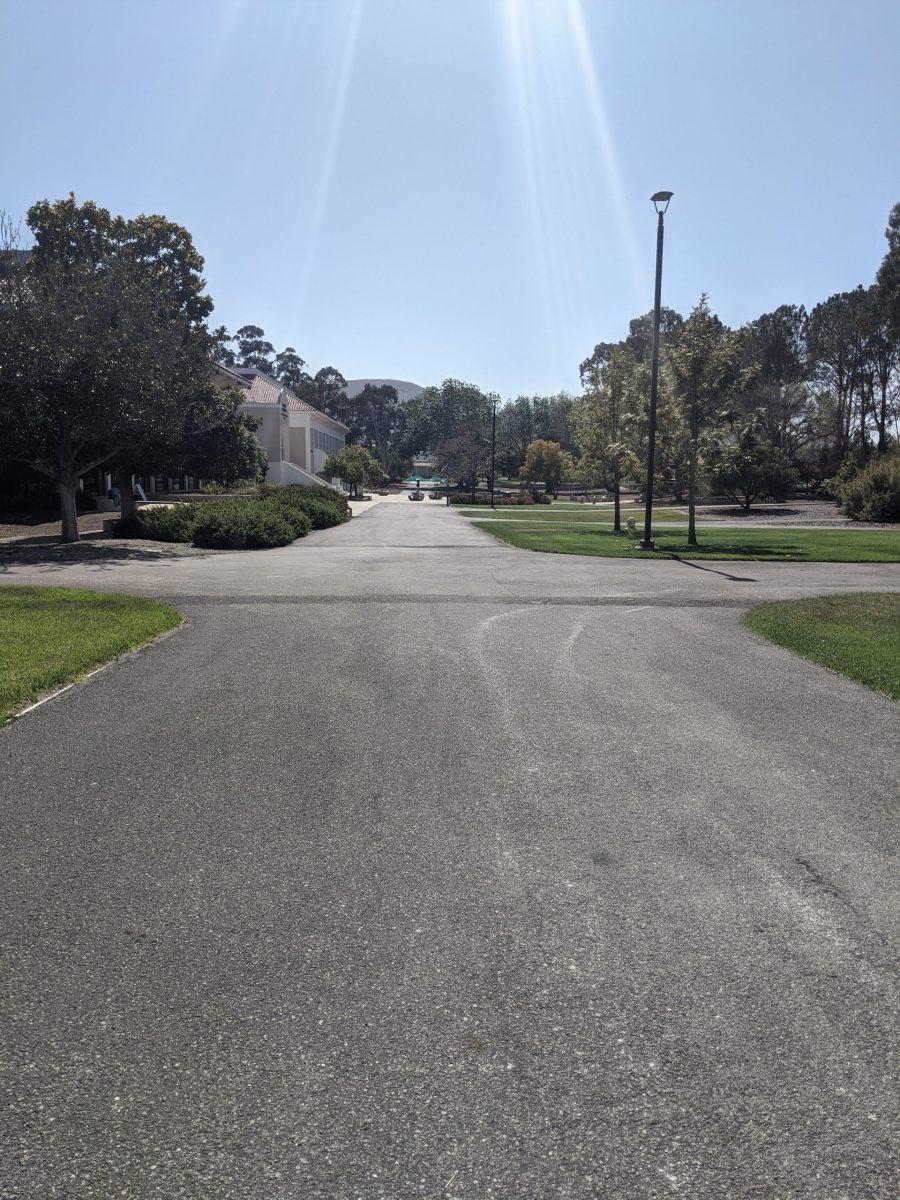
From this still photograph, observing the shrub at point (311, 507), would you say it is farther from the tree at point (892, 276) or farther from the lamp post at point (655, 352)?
the tree at point (892, 276)

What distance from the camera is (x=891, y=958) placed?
11.1ft

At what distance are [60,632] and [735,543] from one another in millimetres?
21799

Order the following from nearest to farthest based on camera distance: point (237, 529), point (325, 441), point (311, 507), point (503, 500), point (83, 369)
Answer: point (83, 369), point (237, 529), point (311, 507), point (503, 500), point (325, 441)

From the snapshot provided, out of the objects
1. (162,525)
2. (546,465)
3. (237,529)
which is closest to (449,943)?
(237,529)

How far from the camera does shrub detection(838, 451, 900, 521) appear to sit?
4147 centimetres

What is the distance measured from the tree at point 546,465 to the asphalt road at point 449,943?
78875 millimetres

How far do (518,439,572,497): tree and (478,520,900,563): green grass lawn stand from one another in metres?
50.2

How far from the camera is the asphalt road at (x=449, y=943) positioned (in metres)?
2.43

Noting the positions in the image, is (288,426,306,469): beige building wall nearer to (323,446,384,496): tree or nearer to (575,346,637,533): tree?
(323,446,384,496): tree

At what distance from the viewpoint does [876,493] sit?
42.1m

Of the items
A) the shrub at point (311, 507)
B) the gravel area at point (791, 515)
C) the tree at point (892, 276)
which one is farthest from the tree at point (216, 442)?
the tree at point (892, 276)

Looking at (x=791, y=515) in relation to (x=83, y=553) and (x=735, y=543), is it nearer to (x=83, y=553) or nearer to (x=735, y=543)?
(x=735, y=543)

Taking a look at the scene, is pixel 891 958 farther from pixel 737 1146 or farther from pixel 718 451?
pixel 718 451

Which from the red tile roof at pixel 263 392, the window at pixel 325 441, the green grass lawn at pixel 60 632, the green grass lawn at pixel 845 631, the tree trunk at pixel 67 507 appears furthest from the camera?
the window at pixel 325 441
